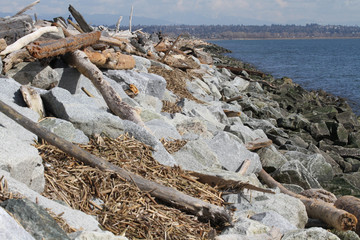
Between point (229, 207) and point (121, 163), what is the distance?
120 centimetres

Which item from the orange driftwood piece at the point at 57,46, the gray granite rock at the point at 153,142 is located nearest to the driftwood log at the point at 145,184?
the gray granite rock at the point at 153,142

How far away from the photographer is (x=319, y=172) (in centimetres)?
767

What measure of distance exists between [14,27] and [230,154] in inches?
167

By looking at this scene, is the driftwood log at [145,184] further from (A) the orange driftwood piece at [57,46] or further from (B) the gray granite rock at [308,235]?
(A) the orange driftwood piece at [57,46]

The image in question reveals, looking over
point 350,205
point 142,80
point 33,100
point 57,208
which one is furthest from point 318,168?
point 57,208

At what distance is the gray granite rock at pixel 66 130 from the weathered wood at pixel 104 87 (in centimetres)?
131

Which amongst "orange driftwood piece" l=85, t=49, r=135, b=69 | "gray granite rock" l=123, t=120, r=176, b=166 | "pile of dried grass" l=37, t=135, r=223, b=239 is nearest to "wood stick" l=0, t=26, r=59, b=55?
"orange driftwood piece" l=85, t=49, r=135, b=69

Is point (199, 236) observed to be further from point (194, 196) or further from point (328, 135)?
point (328, 135)

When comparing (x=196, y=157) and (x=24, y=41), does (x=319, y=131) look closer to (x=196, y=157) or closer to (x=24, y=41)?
(x=196, y=157)

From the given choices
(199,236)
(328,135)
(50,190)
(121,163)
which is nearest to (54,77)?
(121,163)

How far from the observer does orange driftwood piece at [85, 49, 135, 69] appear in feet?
24.2

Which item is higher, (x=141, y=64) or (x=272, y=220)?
(x=141, y=64)

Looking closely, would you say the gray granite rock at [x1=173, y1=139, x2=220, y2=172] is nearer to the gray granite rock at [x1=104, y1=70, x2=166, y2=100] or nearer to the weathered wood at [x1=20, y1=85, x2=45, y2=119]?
the weathered wood at [x1=20, y1=85, x2=45, y2=119]

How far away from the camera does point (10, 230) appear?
75.3 inches
